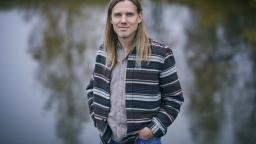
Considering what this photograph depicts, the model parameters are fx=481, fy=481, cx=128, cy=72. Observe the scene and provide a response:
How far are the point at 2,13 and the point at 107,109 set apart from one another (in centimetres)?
1612

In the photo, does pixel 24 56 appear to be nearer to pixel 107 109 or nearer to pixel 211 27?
pixel 211 27

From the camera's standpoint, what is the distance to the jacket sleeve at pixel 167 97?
2.58 m

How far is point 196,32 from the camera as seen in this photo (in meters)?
15.2

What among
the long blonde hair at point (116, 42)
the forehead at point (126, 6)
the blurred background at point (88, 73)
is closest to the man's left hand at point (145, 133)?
the long blonde hair at point (116, 42)

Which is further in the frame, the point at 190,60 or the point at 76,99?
the point at 190,60

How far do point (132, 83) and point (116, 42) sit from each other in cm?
29

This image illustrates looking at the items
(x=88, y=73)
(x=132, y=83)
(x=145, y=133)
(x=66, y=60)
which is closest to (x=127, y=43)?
(x=132, y=83)

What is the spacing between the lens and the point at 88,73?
9945 mm

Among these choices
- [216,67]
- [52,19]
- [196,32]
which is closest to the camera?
[216,67]

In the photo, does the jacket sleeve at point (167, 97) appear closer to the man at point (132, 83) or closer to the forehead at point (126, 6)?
the man at point (132, 83)

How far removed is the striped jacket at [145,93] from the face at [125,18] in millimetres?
116

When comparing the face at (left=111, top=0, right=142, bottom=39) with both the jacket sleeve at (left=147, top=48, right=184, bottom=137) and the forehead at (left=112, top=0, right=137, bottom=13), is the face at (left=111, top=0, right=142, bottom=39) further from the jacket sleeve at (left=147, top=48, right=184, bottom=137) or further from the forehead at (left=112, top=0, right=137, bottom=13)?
the jacket sleeve at (left=147, top=48, right=184, bottom=137)

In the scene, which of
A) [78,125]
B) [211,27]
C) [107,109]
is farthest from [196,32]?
[107,109]

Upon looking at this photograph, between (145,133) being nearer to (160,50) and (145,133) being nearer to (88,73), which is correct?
(160,50)
